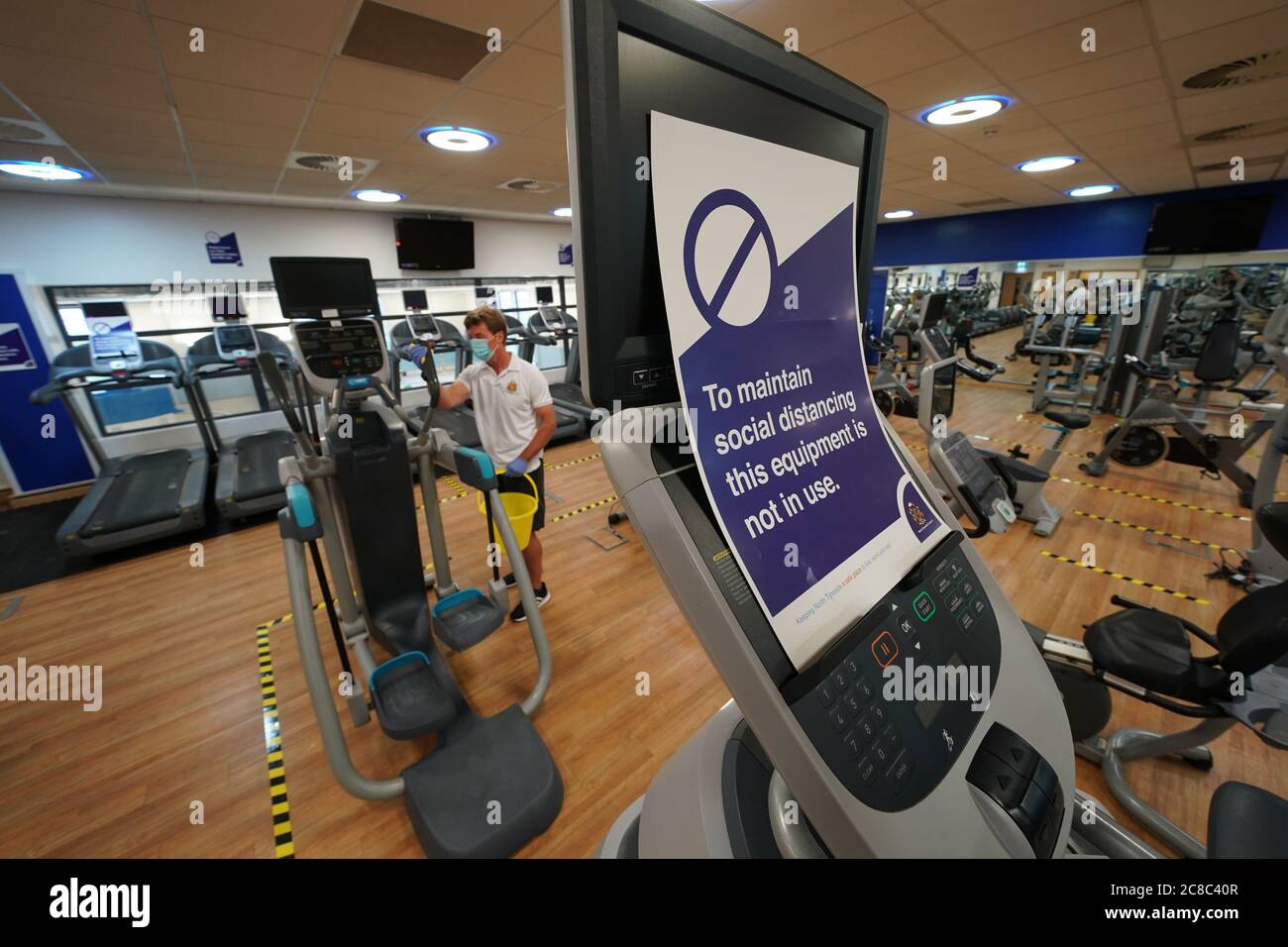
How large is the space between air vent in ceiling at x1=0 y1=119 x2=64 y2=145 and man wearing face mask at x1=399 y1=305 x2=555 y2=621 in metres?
3.01

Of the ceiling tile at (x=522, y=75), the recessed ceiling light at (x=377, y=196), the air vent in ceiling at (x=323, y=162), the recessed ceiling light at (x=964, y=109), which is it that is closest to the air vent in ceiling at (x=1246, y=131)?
the recessed ceiling light at (x=964, y=109)

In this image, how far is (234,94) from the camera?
300cm

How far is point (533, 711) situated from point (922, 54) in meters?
4.19

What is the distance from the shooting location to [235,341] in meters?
5.92

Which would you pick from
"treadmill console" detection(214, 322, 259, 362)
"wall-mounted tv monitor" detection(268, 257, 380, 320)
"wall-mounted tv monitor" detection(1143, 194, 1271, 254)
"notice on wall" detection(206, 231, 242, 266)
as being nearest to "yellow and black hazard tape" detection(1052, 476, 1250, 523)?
"wall-mounted tv monitor" detection(1143, 194, 1271, 254)

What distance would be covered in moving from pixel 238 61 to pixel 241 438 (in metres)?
4.53

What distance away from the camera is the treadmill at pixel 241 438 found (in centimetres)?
465

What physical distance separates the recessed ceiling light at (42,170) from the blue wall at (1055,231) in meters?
10.7

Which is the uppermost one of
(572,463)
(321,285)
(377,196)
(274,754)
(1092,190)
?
(1092,190)

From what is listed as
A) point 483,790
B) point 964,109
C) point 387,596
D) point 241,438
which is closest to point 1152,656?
point 483,790

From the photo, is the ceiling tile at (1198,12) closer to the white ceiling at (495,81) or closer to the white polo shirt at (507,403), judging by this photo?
the white ceiling at (495,81)

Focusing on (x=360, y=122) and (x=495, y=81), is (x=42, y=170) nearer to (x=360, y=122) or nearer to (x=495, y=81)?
(x=360, y=122)
